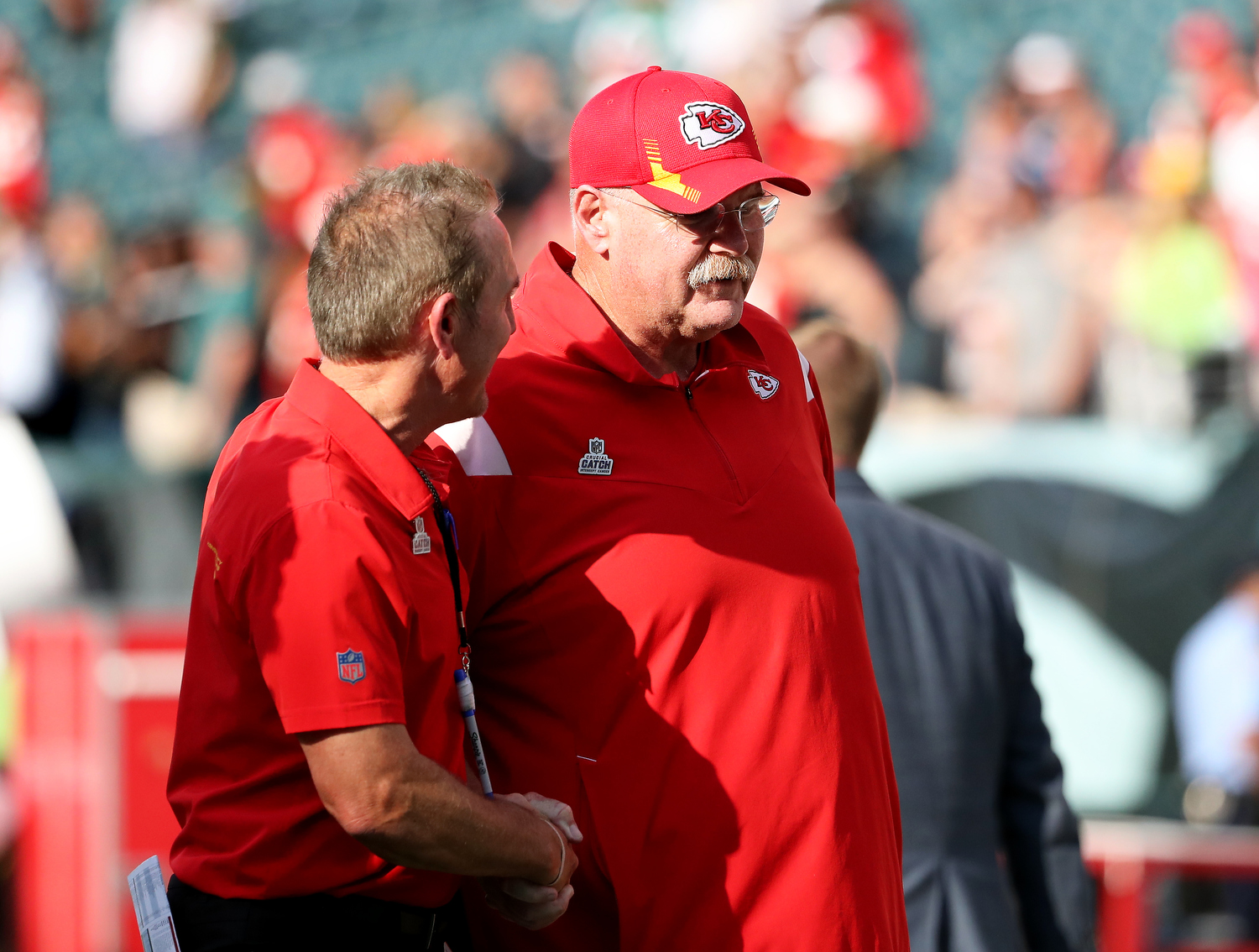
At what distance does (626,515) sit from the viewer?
2.07 metres

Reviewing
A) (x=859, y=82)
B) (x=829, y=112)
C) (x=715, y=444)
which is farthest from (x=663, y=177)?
(x=859, y=82)

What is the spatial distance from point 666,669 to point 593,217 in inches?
27.2

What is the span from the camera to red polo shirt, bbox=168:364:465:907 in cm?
163

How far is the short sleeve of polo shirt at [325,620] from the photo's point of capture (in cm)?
162

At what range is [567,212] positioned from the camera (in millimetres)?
7852

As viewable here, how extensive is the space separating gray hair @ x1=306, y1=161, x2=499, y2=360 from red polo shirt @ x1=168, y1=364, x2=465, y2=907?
8 centimetres

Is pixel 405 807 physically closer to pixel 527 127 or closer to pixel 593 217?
pixel 593 217

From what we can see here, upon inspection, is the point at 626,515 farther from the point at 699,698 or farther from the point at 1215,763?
the point at 1215,763

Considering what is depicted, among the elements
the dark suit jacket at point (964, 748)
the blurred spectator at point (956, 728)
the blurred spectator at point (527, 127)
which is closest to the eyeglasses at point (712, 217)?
the blurred spectator at point (956, 728)

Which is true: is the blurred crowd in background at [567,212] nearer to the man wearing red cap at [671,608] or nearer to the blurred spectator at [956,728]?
the blurred spectator at [956,728]

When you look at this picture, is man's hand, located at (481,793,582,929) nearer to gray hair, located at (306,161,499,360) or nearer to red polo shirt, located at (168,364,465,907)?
red polo shirt, located at (168,364,465,907)

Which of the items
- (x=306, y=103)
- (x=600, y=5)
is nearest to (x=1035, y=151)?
(x=600, y=5)

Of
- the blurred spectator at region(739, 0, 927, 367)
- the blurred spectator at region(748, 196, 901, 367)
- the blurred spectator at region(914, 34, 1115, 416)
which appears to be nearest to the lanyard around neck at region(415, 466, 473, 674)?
the blurred spectator at region(914, 34, 1115, 416)

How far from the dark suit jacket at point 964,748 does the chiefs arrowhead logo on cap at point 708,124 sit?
964 mm
